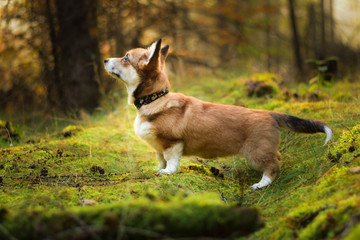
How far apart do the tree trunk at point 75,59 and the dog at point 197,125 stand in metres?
3.51

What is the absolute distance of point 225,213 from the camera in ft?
5.57

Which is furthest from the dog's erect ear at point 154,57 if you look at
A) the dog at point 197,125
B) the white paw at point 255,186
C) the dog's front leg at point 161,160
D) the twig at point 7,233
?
the twig at point 7,233

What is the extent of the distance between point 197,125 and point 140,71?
99cm

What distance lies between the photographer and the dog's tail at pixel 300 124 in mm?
3506

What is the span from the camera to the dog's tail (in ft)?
11.5

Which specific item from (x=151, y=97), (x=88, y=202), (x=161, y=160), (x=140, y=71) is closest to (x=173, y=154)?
(x=161, y=160)

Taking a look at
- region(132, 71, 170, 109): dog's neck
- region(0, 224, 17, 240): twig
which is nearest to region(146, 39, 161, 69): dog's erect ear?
region(132, 71, 170, 109): dog's neck

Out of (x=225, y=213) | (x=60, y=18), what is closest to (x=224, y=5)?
(x=60, y=18)

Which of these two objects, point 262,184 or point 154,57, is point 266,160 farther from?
point 154,57

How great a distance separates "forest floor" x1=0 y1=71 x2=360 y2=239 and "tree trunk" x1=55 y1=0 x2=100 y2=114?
1396mm

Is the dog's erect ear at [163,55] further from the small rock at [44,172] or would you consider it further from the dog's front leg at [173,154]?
the small rock at [44,172]

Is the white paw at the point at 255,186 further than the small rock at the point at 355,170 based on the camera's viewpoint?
Yes

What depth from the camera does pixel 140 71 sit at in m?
3.98

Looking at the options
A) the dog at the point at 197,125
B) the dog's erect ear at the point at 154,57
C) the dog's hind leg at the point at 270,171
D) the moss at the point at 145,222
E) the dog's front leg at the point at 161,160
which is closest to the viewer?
the moss at the point at 145,222
